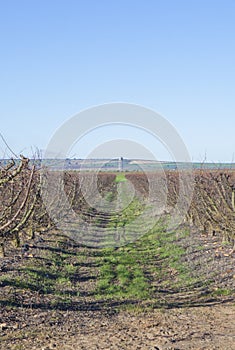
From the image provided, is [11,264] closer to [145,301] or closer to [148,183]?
[145,301]

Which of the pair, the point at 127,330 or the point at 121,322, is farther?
the point at 121,322

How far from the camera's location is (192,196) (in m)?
17.2

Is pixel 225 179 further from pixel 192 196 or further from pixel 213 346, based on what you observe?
pixel 213 346

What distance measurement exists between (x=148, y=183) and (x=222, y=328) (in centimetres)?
2776

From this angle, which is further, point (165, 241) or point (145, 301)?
point (165, 241)

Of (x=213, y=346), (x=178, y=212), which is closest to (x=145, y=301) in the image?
(x=213, y=346)

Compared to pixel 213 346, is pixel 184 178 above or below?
above

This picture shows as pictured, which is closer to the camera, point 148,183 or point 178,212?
point 178,212

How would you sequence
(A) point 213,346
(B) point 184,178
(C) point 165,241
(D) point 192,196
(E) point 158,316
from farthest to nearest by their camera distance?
1. (B) point 184,178
2. (D) point 192,196
3. (C) point 165,241
4. (E) point 158,316
5. (A) point 213,346

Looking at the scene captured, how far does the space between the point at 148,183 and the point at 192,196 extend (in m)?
17.5

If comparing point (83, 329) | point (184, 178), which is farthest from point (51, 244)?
point (83, 329)

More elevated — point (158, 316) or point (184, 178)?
point (184, 178)

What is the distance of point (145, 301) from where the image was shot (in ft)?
28.4

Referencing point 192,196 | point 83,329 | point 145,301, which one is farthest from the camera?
point 192,196
